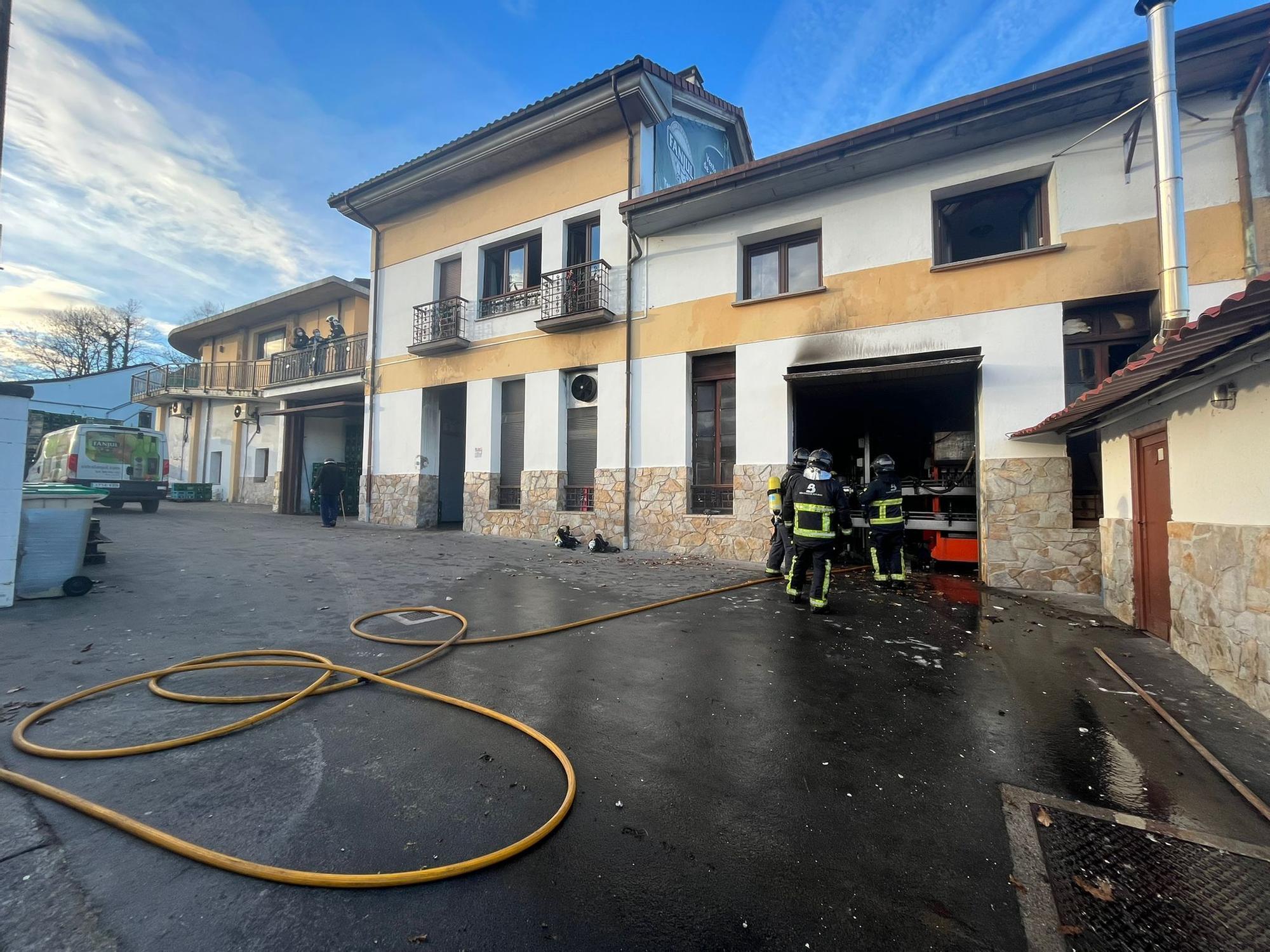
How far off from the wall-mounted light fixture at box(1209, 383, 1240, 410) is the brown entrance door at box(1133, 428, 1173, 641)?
1091 mm

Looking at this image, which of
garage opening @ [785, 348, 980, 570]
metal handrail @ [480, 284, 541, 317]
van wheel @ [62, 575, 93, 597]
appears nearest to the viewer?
van wheel @ [62, 575, 93, 597]

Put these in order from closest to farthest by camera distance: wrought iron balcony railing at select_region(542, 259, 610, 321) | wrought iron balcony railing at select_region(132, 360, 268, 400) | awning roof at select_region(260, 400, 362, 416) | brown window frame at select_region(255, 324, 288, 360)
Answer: wrought iron balcony railing at select_region(542, 259, 610, 321) → awning roof at select_region(260, 400, 362, 416) → brown window frame at select_region(255, 324, 288, 360) → wrought iron balcony railing at select_region(132, 360, 268, 400)

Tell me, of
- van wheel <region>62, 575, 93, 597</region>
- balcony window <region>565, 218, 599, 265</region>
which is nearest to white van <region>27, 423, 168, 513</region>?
van wheel <region>62, 575, 93, 597</region>

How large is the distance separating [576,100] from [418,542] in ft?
34.4

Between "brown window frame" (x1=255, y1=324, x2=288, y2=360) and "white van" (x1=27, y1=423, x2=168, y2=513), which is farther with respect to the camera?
"brown window frame" (x1=255, y1=324, x2=288, y2=360)

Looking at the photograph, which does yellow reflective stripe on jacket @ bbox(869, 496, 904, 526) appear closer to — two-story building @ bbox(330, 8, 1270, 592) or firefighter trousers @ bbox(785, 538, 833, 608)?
two-story building @ bbox(330, 8, 1270, 592)

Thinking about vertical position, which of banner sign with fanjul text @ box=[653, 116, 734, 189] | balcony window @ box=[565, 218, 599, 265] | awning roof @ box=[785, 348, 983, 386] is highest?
banner sign with fanjul text @ box=[653, 116, 734, 189]

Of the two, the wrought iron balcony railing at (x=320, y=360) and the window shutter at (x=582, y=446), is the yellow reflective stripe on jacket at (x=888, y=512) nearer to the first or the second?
the window shutter at (x=582, y=446)

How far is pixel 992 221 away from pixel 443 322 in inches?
508

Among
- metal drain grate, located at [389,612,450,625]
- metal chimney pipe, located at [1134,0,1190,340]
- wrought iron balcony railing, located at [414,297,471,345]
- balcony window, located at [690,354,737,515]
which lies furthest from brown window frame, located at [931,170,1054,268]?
wrought iron balcony railing, located at [414,297,471,345]

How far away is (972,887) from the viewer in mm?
1937

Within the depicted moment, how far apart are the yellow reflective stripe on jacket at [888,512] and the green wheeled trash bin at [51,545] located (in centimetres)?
997

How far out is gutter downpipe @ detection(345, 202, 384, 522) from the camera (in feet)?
52.1

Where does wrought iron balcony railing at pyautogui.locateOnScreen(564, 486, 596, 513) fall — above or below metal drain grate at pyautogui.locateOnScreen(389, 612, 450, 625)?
above
